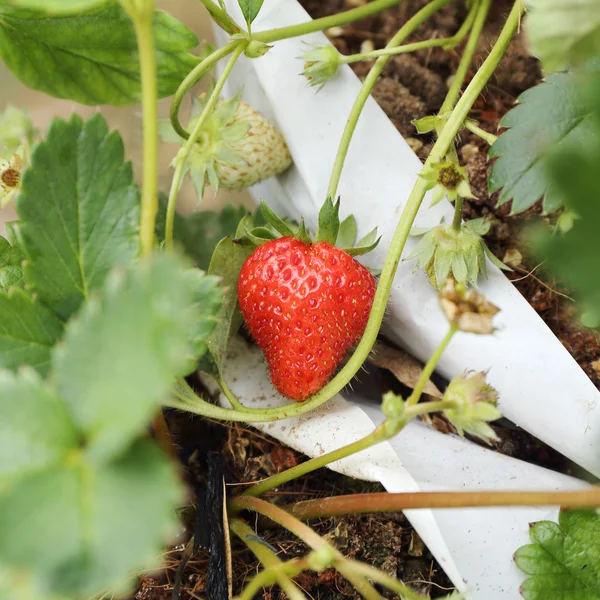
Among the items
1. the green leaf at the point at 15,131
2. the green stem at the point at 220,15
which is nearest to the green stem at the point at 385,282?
the green stem at the point at 220,15

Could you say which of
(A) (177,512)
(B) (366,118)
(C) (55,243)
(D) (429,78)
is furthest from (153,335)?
(D) (429,78)

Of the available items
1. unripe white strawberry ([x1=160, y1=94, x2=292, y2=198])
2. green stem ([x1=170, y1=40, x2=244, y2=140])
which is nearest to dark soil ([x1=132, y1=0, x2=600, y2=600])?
unripe white strawberry ([x1=160, y1=94, x2=292, y2=198])

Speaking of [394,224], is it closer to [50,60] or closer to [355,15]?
[355,15]

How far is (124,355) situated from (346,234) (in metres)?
0.40

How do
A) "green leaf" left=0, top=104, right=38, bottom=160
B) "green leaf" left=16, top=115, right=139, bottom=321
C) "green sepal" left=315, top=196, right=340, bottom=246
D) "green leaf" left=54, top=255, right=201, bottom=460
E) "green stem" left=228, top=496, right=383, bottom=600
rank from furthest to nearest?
"green leaf" left=0, top=104, right=38, bottom=160
"green sepal" left=315, top=196, right=340, bottom=246
"green leaf" left=16, top=115, right=139, bottom=321
"green stem" left=228, top=496, right=383, bottom=600
"green leaf" left=54, top=255, right=201, bottom=460

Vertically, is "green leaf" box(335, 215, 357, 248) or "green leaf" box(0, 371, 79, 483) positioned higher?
"green leaf" box(0, 371, 79, 483)

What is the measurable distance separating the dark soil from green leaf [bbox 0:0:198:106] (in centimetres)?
24

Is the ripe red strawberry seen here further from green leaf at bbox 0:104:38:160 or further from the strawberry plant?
green leaf at bbox 0:104:38:160

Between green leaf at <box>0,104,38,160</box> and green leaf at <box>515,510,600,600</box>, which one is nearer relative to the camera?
green leaf at <box>515,510,600,600</box>

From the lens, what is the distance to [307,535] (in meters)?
0.47

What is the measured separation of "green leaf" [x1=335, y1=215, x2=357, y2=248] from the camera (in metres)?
0.68

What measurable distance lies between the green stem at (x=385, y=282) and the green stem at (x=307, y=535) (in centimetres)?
7

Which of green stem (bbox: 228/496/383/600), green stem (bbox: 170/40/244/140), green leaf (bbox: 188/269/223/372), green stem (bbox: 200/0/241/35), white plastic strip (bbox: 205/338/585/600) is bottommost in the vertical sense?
white plastic strip (bbox: 205/338/585/600)

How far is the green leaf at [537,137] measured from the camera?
1.91 feet
